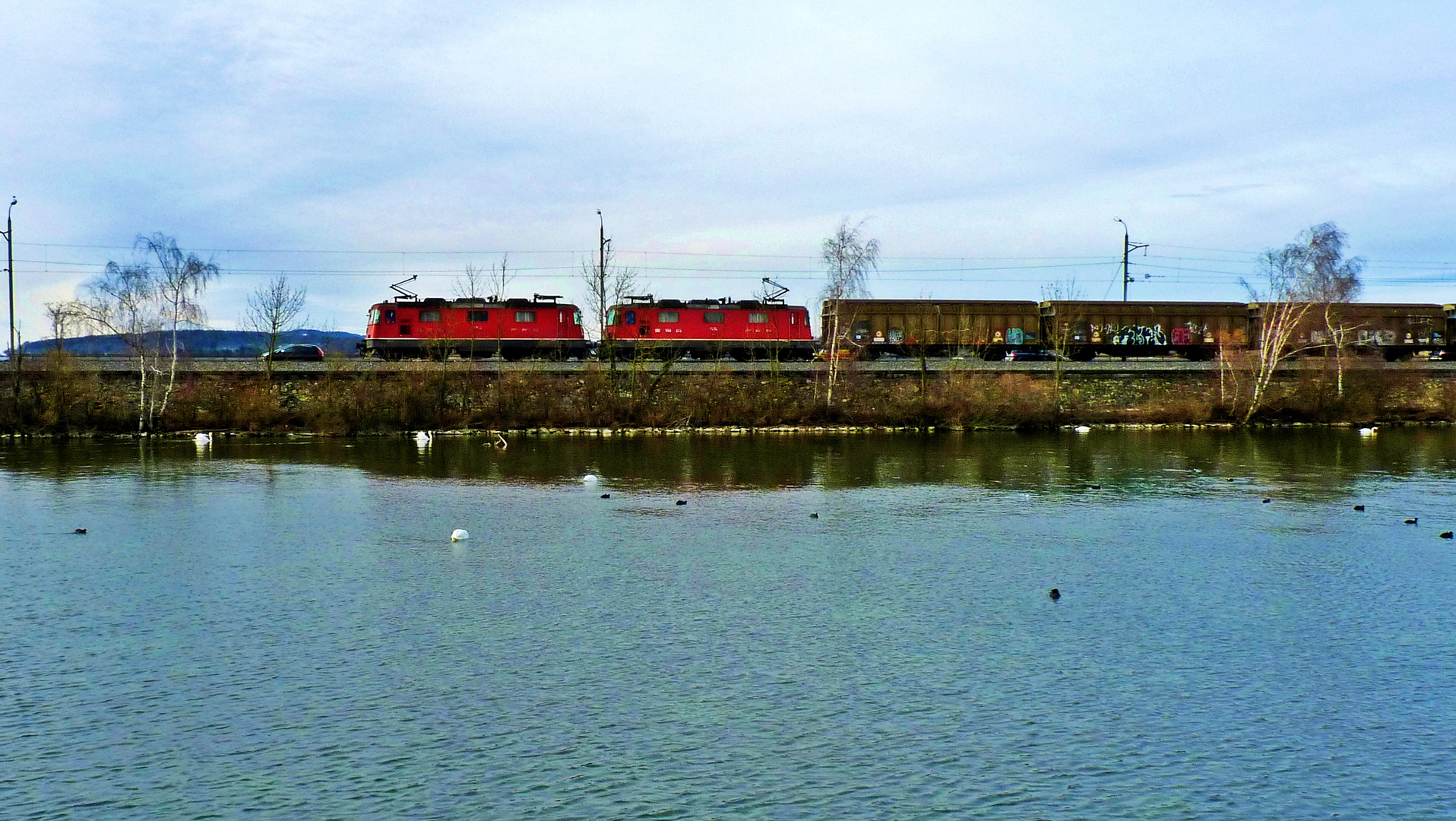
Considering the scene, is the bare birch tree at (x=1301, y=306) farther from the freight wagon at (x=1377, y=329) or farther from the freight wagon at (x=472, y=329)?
the freight wagon at (x=472, y=329)

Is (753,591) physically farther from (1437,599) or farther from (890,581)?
(1437,599)

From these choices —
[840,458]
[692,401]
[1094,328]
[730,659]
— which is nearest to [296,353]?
[692,401]

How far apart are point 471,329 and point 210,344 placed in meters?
16.2

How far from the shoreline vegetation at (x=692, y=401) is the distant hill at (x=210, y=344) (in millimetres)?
2036

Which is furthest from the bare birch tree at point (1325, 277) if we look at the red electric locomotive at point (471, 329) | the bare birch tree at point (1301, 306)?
the red electric locomotive at point (471, 329)

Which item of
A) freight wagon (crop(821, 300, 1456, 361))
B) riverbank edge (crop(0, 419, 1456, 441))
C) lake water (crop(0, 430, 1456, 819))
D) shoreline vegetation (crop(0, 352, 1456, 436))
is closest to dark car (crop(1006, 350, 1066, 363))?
freight wagon (crop(821, 300, 1456, 361))

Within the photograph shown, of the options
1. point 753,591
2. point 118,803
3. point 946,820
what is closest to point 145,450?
point 753,591

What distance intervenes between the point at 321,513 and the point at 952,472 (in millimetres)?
20507

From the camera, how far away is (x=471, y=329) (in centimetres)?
6328

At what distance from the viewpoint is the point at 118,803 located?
10344mm

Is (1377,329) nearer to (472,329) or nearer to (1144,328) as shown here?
(1144,328)

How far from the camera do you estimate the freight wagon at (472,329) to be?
6291 cm

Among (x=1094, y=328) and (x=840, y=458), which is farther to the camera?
(x=1094, y=328)

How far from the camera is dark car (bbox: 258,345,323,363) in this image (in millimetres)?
61853
